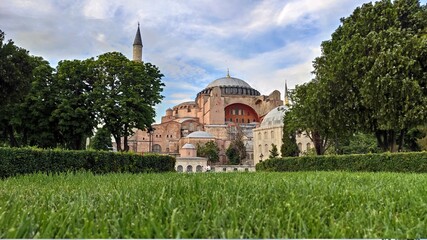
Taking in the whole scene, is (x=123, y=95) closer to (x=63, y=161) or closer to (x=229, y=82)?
(x=63, y=161)

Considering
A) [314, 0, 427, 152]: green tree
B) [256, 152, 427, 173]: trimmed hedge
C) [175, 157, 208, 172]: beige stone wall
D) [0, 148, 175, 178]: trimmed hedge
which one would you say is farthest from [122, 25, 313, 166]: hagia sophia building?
[0, 148, 175, 178]: trimmed hedge

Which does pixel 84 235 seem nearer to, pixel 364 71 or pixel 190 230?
pixel 190 230

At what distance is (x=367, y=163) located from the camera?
16062mm

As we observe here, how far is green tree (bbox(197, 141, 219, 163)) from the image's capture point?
2611 inches

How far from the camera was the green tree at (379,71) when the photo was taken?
15.2 m

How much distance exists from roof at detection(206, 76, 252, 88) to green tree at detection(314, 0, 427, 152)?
73368 mm

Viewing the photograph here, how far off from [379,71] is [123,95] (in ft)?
56.6

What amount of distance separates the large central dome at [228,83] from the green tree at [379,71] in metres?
73.3

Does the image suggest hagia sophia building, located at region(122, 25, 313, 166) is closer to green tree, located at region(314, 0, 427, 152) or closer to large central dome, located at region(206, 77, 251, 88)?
large central dome, located at region(206, 77, 251, 88)

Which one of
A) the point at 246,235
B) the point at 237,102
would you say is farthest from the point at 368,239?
the point at 237,102

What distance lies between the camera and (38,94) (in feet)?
82.2

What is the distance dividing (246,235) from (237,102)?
85221mm

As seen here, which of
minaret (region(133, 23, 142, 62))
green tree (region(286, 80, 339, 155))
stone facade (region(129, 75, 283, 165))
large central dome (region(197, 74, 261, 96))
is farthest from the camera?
large central dome (region(197, 74, 261, 96))

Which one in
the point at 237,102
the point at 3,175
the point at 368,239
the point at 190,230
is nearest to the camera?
the point at 368,239
